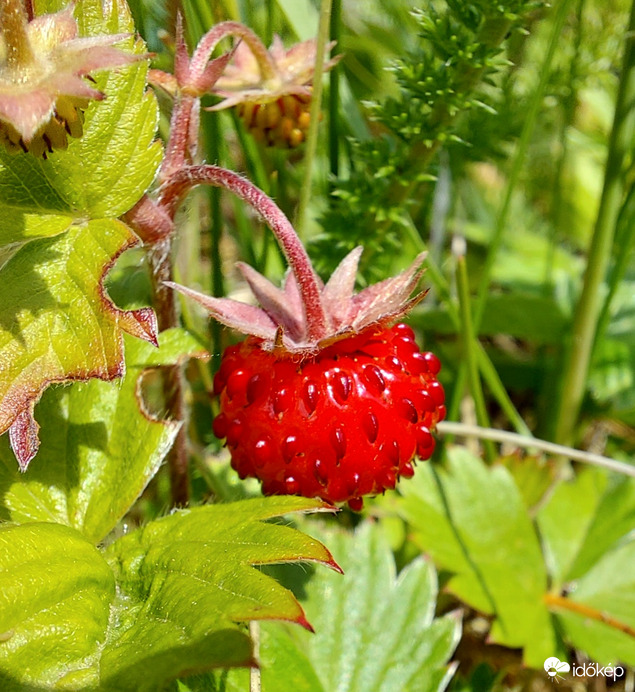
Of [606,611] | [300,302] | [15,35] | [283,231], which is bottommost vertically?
[606,611]

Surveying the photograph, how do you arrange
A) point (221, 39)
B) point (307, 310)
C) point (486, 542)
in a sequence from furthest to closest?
point (486, 542), point (221, 39), point (307, 310)

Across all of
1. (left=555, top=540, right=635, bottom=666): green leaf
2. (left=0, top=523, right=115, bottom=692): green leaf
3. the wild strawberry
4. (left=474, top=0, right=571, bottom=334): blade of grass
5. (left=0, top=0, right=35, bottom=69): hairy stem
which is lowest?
(left=555, top=540, right=635, bottom=666): green leaf

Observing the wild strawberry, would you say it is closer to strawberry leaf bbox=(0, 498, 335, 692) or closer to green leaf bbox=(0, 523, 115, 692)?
strawberry leaf bbox=(0, 498, 335, 692)

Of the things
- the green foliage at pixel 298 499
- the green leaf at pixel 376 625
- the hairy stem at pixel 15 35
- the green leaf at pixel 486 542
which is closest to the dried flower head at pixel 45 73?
the hairy stem at pixel 15 35

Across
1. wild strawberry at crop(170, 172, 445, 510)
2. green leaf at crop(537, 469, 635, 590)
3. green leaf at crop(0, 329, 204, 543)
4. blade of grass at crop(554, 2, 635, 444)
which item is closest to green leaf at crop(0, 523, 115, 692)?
green leaf at crop(0, 329, 204, 543)

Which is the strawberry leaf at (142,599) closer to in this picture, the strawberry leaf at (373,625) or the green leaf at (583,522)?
the strawberry leaf at (373,625)

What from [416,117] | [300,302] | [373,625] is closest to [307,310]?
[300,302]

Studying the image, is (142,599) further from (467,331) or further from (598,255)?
(598,255)
